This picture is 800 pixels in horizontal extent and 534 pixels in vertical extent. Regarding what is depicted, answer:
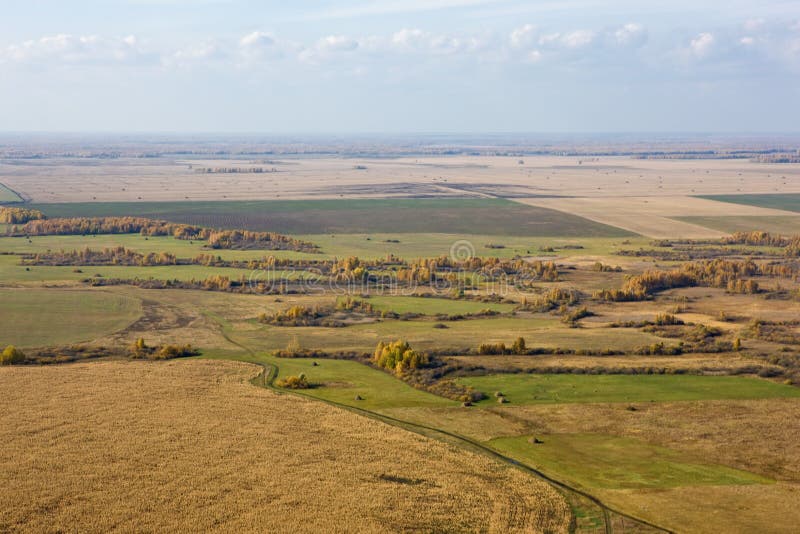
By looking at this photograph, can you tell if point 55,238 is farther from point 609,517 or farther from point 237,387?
point 609,517

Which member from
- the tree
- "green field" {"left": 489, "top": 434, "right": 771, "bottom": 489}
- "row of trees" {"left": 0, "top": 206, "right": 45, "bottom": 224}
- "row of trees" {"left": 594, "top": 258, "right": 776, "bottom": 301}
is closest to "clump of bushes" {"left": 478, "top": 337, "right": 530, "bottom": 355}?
"green field" {"left": 489, "top": 434, "right": 771, "bottom": 489}

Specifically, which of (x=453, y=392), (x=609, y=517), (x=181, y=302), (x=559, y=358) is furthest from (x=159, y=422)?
(x=181, y=302)

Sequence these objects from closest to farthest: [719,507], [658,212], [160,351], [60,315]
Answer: [719,507] < [160,351] < [60,315] < [658,212]

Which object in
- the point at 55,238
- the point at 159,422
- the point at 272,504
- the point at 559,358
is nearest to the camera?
the point at 272,504

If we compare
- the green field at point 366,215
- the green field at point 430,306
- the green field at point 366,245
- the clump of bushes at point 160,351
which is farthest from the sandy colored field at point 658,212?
the clump of bushes at point 160,351

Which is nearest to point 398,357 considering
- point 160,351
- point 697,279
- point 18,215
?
point 160,351

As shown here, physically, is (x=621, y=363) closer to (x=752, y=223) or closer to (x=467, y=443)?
(x=467, y=443)
